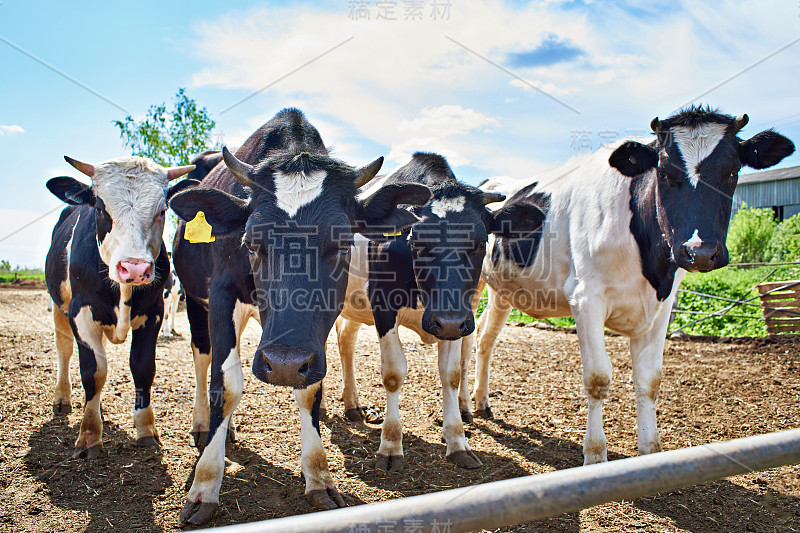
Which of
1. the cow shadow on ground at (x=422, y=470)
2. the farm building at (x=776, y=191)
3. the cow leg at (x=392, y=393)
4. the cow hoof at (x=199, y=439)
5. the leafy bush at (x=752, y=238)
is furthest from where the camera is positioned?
the farm building at (x=776, y=191)

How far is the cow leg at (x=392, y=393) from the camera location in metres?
4.52

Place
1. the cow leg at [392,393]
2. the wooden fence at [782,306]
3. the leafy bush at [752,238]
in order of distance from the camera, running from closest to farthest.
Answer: the cow leg at [392,393] < the wooden fence at [782,306] < the leafy bush at [752,238]

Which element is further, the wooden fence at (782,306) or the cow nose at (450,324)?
the wooden fence at (782,306)

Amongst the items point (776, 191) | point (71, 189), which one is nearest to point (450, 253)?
point (71, 189)

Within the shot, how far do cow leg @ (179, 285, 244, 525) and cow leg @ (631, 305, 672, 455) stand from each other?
10.5 feet

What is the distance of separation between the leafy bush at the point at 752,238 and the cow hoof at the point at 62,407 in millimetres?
36885

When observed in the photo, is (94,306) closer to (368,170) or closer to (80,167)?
(80,167)

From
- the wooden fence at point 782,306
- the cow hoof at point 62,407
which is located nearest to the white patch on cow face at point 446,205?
the cow hoof at point 62,407

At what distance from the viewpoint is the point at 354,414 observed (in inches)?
231

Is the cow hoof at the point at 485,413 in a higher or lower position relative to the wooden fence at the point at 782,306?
lower

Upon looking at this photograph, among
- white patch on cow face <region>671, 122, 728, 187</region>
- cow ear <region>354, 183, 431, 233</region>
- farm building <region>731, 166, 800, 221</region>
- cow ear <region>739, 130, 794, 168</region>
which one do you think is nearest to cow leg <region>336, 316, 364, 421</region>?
cow ear <region>354, 183, 431, 233</region>

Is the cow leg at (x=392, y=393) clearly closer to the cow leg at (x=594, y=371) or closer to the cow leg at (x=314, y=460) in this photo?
the cow leg at (x=314, y=460)

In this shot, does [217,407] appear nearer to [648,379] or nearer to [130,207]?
[130,207]

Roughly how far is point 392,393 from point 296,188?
2.06m
